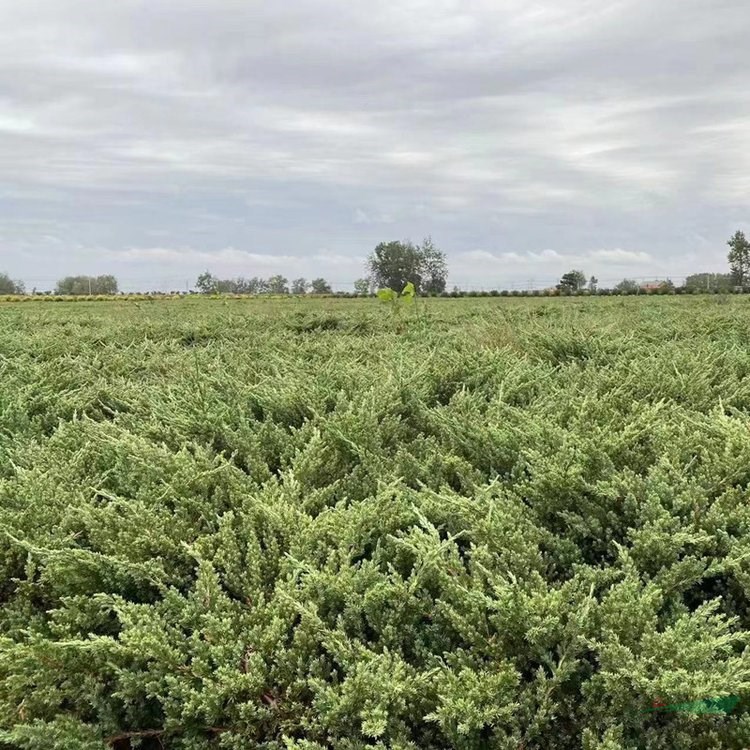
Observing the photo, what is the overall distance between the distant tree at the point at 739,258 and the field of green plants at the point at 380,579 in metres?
62.0

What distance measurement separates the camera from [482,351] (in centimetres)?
458

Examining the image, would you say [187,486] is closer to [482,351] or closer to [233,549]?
[233,549]

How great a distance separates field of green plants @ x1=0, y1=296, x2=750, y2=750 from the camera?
175 centimetres

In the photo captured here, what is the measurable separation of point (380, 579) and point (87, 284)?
249 feet

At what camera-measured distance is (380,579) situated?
2041 mm

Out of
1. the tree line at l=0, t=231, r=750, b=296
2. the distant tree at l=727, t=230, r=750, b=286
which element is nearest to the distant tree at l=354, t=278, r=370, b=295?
the tree line at l=0, t=231, r=750, b=296

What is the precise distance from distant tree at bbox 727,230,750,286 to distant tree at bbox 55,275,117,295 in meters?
57.0

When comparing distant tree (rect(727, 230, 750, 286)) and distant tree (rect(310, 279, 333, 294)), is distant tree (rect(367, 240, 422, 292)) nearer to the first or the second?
distant tree (rect(310, 279, 333, 294))

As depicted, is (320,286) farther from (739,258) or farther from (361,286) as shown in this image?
(739,258)

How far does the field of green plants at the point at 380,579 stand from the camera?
1.75 m

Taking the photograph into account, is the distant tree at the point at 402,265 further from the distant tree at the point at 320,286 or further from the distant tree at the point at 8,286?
the distant tree at the point at 8,286

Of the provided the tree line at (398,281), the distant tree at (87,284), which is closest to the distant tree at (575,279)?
the tree line at (398,281)

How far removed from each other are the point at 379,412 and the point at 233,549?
47.6 inches

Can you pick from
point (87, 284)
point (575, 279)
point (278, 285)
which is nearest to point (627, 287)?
point (575, 279)
